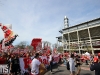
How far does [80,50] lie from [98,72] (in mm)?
53356

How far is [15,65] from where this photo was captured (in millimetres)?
8703

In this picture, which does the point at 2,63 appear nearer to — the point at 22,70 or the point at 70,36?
the point at 22,70

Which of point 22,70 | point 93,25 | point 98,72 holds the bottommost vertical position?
point 22,70

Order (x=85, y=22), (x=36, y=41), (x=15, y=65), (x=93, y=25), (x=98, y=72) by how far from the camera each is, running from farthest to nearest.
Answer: (x=85, y=22), (x=93, y=25), (x=36, y=41), (x=15, y=65), (x=98, y=72)

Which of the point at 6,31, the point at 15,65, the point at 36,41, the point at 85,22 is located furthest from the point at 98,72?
the point at 85,22

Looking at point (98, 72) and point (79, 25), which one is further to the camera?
point (79, 25)

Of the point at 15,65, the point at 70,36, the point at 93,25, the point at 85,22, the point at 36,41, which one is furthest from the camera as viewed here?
the point at 70,36

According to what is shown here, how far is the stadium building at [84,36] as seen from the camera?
50062 millimetres

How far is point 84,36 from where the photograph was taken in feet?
188

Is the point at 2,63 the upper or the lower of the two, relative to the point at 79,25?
lower

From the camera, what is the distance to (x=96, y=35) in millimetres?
51531

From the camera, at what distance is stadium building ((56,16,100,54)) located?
164 feet

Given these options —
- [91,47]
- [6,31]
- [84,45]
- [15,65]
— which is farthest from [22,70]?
[84,45]

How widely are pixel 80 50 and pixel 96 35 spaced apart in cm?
961
